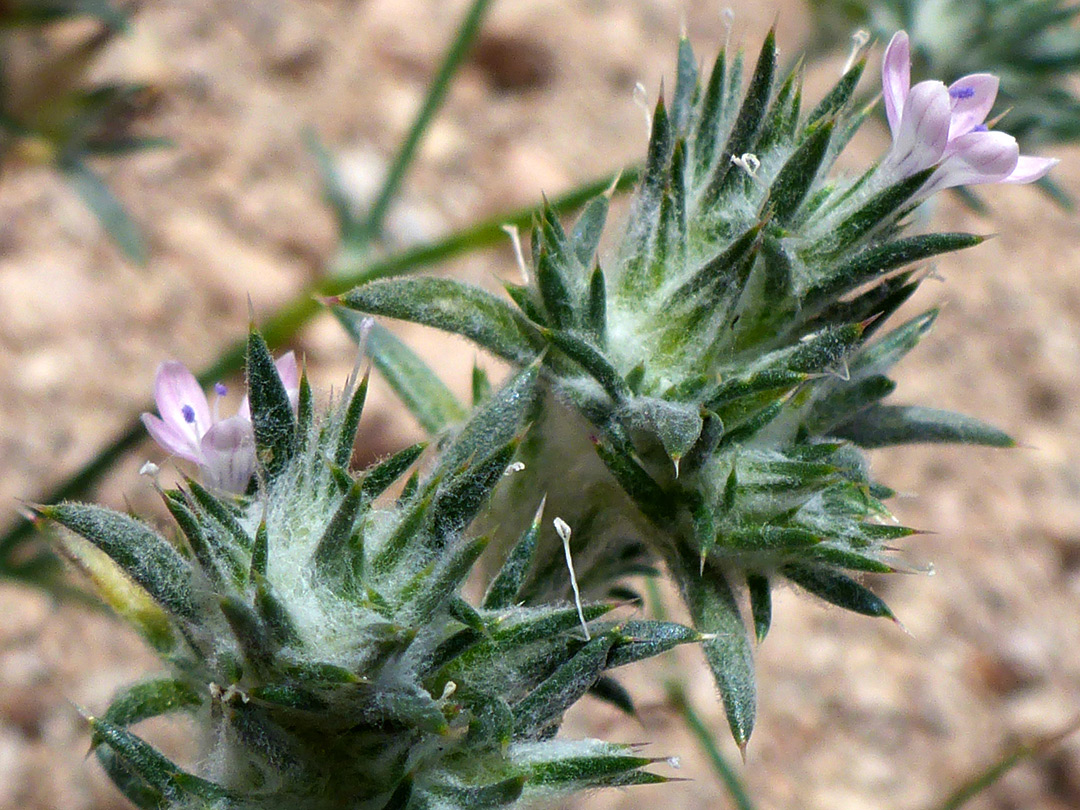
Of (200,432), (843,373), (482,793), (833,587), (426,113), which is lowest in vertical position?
(833,587)

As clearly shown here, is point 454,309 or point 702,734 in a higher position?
point 454,309

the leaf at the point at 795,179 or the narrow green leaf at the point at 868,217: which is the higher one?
the leaf at the point at 795,179

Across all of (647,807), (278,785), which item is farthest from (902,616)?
(278,785)

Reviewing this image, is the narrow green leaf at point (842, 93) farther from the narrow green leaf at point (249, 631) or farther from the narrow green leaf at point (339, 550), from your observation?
the narrow green leaf at point (249, 631)

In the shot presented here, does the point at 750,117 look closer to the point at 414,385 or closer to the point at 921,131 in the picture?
the point at 921,131

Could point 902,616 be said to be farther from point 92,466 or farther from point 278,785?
point 278,785

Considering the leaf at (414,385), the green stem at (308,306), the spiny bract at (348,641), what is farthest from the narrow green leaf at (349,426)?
A: the green stem at (308,306)

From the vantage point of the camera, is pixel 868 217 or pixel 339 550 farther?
pixel 868 217

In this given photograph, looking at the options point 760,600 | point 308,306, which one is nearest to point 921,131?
point 760,600
